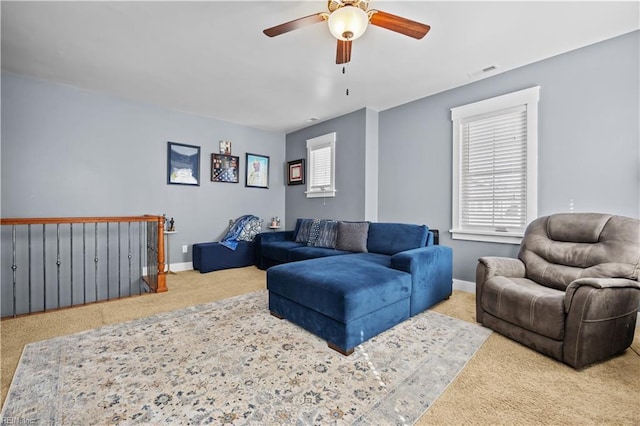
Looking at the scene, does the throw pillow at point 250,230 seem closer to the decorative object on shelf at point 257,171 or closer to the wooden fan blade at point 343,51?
the decorative object on shelf at point 257,171

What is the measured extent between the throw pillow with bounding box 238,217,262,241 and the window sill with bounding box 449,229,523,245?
128 inches

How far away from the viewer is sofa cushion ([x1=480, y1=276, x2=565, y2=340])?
1.83 m

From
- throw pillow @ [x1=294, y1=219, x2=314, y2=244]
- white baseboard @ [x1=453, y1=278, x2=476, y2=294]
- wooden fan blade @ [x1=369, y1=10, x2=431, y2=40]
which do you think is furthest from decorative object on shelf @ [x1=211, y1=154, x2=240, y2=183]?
white baseboard @ [x1=453, y1=278, x2=476, y2=294]

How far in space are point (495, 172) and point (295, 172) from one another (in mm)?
3528

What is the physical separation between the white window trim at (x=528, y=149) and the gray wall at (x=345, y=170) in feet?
4.33

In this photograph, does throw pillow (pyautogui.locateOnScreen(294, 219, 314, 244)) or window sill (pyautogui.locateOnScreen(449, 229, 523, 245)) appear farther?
throw pillow (pyautogui.locateOnScreen(294, 219, 314, 244))

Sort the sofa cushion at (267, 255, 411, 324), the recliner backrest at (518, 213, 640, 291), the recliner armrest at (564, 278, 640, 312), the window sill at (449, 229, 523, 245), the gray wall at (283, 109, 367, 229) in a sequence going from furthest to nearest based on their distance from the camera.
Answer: the gray wall at (283, 109, 367, 229) → the window sill at (449, 229, 523, 245) → the recliner backrest at (518, 213, 640, 291) → the sofa cushion at (267, 255, 411, 324) → the recliner armrest at (564, 278, 640, 312)

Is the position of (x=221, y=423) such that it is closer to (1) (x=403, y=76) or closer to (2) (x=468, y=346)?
(2) (x=468, y=346)

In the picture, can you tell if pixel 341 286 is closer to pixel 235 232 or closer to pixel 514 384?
pixel 514 384

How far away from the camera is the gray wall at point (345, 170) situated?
4359 mm

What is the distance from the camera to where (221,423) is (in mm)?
1312

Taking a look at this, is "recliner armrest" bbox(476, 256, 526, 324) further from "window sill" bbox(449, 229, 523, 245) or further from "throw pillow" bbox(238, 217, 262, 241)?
"throw pillow" bbox(238, 217, 262, 241)

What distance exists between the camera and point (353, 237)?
381 cm

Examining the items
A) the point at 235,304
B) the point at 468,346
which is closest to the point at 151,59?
the point at 235,304
